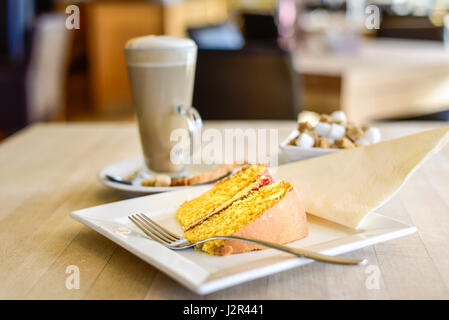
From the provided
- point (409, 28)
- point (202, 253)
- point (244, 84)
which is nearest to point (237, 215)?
point (202, 253)

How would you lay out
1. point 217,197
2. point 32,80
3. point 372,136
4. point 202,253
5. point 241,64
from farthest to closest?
point 32,80
point 241,64
point 372,136
point 217,197
point 202,253

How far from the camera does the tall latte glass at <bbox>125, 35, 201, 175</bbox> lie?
866 millimetres

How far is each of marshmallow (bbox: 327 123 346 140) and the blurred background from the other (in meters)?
0.69

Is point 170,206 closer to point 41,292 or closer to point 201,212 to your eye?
point 201,212

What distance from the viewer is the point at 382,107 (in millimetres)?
2621

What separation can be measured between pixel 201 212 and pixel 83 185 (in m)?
0.30

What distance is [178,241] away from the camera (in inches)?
24.1

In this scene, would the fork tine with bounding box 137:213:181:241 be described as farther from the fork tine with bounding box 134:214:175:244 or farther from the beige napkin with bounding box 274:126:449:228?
the beige napkin with bounding box 274:126:449:228

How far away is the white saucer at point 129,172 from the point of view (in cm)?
80

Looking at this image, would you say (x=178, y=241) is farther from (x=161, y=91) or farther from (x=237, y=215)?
(x=161, y=91)

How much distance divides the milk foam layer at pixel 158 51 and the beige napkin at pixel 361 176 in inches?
10.5

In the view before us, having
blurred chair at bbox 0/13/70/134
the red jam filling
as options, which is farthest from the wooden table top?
blurred chair at bbox 0/13/70/134

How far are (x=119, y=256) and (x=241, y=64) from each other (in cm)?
131

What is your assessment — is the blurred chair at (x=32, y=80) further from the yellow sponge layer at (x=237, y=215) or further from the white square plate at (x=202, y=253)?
the yellow sponge layer at (x=237, y=215)
